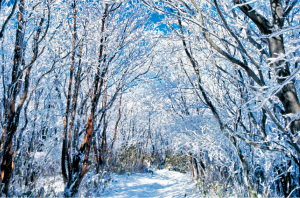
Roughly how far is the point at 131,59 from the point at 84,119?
1.74 metres

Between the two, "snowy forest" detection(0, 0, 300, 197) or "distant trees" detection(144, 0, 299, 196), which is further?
"snowy forest" detection(0, 0, 300, 197)

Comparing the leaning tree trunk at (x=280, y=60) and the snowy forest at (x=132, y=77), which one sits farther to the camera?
the snowy forest at (x=132, y=77)

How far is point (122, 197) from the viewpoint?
5.46 metres

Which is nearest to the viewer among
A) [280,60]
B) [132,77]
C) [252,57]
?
[280,60]

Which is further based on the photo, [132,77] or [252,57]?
[132,77]

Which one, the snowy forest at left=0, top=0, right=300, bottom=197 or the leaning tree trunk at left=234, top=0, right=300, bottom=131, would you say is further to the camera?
the snowy forest at left=0, top=0, right=300, bottom=197

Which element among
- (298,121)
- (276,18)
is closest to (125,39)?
(276,18)

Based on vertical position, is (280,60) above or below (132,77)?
below

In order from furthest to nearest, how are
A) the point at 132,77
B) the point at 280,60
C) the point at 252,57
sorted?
1. the point at 132,77
2. the point at 252,57
3. the point at 280,60

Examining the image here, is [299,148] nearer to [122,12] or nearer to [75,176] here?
[75,176]

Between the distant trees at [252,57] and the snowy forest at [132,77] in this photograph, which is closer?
the distant trees at [252,57]

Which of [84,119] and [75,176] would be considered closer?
[75,176]

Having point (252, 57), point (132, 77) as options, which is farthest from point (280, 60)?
point (132, 77)

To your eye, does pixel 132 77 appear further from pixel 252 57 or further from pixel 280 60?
pixel 280 60
